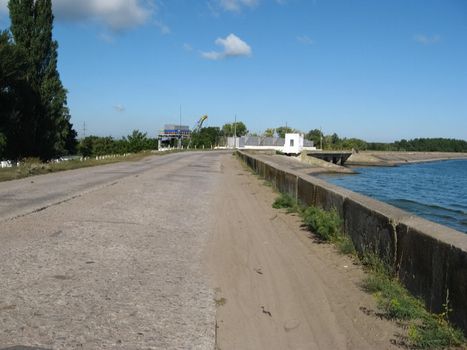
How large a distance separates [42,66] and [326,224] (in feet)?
148

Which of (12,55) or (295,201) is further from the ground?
(12,55)

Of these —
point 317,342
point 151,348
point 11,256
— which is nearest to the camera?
point 151,348

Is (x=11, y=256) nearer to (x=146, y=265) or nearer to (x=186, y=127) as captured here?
(x=146, y=265)

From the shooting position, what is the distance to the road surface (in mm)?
4312

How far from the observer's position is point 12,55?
131 ft

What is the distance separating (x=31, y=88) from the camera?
44500mm

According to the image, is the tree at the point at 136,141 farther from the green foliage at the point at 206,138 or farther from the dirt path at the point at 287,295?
the dirt path at the point at 287,295

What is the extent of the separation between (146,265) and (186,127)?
13300cm

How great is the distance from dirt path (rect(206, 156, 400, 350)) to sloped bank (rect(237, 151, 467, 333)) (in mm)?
486

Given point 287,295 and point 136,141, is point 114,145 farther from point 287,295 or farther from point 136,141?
point 287,295

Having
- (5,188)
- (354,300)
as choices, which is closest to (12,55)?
(5,188)

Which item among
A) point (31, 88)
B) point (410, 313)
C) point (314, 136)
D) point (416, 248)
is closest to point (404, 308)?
point (410, 313)

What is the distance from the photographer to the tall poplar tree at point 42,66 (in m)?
45.4

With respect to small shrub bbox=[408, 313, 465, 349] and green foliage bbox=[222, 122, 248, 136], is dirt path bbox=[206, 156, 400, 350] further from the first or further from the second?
green foliage bbox=[222, 122, 248, 136]
